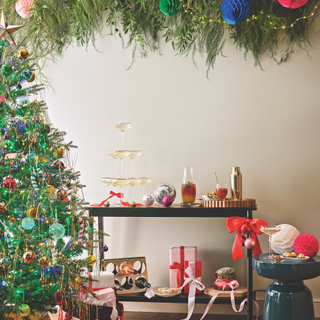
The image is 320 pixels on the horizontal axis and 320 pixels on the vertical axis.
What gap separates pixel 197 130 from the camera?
9.29 feet

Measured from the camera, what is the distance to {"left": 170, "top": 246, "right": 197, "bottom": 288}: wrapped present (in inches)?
102

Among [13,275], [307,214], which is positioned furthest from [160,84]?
[13,275]

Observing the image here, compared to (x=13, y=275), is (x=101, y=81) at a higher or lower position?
higher

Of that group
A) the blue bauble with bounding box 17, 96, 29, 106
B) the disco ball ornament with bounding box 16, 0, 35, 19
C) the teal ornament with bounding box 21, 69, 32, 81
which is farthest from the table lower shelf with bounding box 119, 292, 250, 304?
the disco ball ornament with bounding box 16, 0, 35, 19

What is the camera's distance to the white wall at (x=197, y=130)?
8.90 ft

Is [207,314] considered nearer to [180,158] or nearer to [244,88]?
[180,158]

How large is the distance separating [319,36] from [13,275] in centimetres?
248

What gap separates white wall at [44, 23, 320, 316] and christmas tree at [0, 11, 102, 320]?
0.89 metres

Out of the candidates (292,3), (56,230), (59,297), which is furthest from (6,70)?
(292,3)

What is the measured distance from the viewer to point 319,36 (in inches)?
107

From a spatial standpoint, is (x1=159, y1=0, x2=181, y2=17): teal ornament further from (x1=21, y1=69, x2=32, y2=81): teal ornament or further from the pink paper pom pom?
the pink paper pom pom

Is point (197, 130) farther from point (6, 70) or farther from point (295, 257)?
point (6, 70)

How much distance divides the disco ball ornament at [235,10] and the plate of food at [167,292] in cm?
182

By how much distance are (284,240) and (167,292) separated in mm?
822
